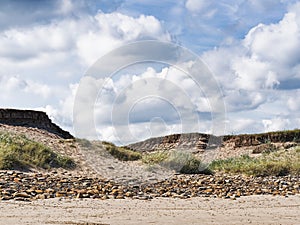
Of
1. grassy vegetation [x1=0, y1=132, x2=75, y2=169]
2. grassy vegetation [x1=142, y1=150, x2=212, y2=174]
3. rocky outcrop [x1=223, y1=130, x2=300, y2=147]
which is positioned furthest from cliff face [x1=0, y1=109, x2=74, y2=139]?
grassy vegetation [x1=142, y1=150, x2=212, y2=174]

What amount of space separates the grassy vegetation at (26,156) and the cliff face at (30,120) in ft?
34.7

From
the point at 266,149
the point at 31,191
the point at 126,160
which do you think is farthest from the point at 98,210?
the point at 266,149

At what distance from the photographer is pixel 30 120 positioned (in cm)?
2977

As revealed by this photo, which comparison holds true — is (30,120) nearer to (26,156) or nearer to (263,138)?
(263,138)

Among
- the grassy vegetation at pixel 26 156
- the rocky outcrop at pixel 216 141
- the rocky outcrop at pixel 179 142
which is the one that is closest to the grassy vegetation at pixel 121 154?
the grassy vegetation at pixel 26 156

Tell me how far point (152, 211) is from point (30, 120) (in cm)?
2219

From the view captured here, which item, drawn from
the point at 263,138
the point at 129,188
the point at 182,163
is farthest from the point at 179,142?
the point at 129,188

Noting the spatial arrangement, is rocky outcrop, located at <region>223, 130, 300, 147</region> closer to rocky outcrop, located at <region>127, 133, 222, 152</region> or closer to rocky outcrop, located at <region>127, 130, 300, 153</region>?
rocky outcrop, located at <region>127, 130, 300, 153</region>

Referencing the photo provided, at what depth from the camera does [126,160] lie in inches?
819

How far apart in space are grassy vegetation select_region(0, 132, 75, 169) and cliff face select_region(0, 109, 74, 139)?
10583mm

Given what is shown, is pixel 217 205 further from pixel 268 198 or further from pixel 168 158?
pixel 168 158

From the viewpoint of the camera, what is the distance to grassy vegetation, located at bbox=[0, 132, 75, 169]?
47.0ft

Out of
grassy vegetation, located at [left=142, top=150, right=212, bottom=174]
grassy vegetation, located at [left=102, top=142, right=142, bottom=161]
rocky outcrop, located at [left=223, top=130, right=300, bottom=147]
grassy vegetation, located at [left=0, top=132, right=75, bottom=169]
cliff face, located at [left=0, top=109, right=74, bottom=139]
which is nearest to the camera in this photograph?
grassy vegetation, located at [left=0, top=132, right=75, bottom=169]

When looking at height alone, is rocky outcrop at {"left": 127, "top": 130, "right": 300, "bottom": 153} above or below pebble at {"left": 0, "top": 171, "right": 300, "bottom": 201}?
above
